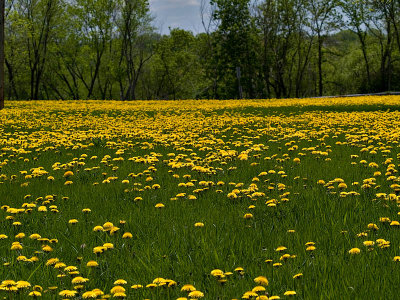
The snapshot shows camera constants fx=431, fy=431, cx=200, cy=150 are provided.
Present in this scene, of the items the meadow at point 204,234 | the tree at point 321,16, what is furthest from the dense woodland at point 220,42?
the meadow at point 204,234

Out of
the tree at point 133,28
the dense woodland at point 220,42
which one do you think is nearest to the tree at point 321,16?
the dense woodland at point 220,42

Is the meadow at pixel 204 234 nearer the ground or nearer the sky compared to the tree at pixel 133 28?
nearer the ground

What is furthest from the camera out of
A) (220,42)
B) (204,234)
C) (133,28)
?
(133,28)

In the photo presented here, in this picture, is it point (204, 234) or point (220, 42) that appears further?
point (220, 42)

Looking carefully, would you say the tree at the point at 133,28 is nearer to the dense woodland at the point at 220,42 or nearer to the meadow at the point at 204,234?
the dense woodland at the point at 220,42

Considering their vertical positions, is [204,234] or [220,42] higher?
[220,42]

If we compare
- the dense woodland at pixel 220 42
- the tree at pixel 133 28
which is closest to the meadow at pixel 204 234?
the dense woodland at pixel 220 42

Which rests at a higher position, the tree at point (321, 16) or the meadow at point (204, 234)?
the tree at point (321, 16)

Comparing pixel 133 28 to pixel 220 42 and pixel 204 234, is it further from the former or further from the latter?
pixel 204 234

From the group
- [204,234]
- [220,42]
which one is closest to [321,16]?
[220,42]

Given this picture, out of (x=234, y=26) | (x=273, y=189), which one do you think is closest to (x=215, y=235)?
(x=273, y=189)

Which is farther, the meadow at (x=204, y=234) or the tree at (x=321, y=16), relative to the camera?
the tree at (x=321, y=16)

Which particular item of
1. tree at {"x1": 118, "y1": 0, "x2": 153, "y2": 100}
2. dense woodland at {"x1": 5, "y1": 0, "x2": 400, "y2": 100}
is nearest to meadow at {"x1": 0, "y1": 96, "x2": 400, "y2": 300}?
dense woodland at {"x1": 5, "y1": 0, "x2": 400, "y2": 100}

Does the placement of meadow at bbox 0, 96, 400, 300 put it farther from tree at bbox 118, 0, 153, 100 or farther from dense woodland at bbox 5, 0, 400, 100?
tree at bbox 118, 0, 153, 100
